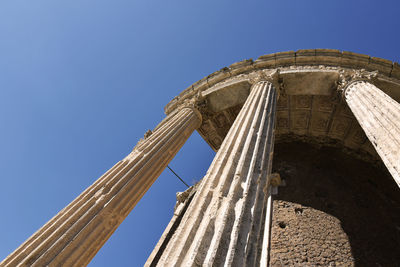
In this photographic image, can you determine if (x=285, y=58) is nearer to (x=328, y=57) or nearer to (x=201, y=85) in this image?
(x=328, y=57)

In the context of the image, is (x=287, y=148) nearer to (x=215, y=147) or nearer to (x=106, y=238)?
(x=215, y=147)

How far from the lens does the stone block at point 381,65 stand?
1045 cm

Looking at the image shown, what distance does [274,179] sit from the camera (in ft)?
26.6

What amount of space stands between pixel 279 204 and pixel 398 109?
469 centimetres

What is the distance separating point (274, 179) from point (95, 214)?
5228mm

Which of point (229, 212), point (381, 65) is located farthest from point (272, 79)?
point (229, 212)

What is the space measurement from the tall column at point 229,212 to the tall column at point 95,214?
1.81 meters

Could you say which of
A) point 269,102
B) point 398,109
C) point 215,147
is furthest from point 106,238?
point 215,147

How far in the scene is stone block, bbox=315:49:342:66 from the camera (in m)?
10.4

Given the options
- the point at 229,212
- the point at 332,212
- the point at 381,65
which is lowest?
the point at 229,212

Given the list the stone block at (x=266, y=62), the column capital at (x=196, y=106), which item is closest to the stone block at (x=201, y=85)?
the column capital at (x=196, y=106)

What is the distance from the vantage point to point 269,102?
700 centimetres

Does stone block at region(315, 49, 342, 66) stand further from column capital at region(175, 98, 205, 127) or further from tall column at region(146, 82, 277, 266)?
tall column at region(146, 82, 277, 266)

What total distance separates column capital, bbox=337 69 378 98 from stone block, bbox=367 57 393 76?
243 cm
